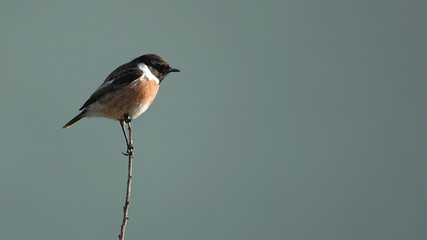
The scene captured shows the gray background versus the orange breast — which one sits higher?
the gray background

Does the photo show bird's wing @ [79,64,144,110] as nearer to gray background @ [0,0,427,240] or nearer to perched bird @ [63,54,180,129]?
perched bird @ [63,54,180,129]

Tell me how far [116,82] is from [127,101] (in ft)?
1.10

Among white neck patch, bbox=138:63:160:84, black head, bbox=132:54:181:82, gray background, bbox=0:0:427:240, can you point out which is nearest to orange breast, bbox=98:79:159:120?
white neck patch, bbox=138:63:160:84

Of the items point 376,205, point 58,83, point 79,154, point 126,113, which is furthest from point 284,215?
point 58,83

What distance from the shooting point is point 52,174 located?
101m

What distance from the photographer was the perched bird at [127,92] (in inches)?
377

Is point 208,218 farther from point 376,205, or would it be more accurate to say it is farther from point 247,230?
point 376,205

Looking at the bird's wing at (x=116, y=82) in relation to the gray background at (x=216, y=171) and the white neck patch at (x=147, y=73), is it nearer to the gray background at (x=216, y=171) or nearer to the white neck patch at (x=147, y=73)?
the white neck patch at (x=147, y=73)

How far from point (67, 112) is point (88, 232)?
7459cm

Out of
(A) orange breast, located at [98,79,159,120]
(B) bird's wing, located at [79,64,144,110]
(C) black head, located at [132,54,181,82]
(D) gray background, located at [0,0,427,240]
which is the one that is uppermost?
(D) gray background, located at [0,0,427,240]

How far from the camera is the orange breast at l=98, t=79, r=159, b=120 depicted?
9.55 m

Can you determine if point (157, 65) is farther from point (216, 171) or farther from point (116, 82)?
point (216, 171)

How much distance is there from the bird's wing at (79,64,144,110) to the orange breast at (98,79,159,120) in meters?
0.06

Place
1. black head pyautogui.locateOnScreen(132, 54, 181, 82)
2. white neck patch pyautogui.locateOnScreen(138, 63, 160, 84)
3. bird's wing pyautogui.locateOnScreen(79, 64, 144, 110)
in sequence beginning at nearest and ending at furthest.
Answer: bird's wing pyautogui.locateOnScreen(79, 64, 144, 110)
white neck patch pyautogui.locateOnScreen(138, 63, 160, 84)
black head pyautogui.locateOnScreen(132, 54, 181, 82)
